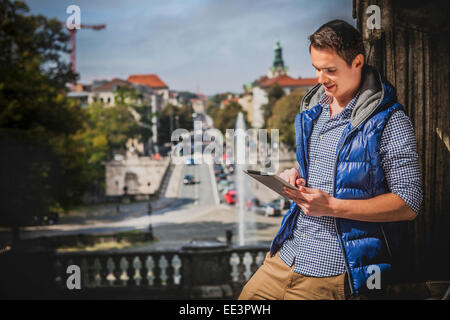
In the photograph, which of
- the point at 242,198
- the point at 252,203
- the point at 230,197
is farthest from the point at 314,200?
the point at 230,197

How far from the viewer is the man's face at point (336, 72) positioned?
2031 millimetres

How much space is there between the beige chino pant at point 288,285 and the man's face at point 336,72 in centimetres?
82

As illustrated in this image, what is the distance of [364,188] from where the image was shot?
6.47 feet

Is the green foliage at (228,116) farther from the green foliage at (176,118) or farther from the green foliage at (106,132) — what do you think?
the green foliage at (106,132)

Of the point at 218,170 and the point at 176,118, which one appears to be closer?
the point at 176,118

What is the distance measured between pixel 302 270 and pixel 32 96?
17.9 metres

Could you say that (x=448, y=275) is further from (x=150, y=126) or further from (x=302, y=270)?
(x=150, y=126)

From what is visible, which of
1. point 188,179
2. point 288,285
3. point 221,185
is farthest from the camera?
point 188,179

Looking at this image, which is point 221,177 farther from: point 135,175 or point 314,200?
point 314,200

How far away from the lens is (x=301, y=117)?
2.22 m

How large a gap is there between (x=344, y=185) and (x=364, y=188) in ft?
0.27

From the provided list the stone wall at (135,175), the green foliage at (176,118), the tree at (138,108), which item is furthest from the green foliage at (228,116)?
the stone wall at (135,175)
